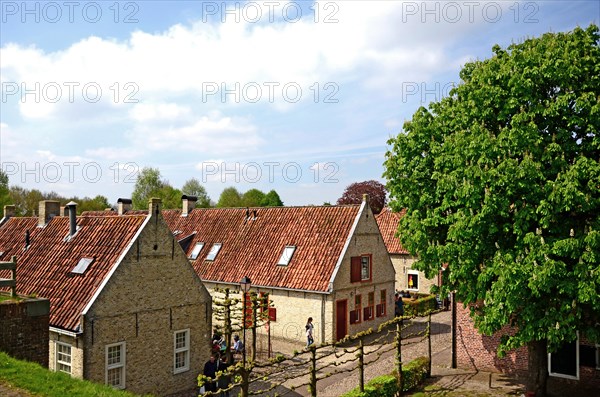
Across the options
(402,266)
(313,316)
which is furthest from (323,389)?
(402,266)

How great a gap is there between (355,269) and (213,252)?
9.90 metres

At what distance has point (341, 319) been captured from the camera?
1029 inches

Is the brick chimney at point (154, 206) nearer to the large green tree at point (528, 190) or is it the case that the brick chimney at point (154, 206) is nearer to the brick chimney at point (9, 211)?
the large green tree at point (528, 190)

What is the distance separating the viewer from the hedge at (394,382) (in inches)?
645

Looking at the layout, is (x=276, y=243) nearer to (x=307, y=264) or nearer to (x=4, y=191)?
(x=307, y=264)

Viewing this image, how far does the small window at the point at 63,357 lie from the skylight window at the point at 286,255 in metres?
13.3

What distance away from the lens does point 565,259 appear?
14.9 m

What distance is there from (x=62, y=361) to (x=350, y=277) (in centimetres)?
1526

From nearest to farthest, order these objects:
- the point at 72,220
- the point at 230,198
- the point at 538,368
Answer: the point at 538,368, the point at 72,220, the point at 230,198

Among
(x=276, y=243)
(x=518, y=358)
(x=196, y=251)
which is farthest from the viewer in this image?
(x=196, y=251)

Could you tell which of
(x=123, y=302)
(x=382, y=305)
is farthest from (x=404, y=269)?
(x=123, y=302)

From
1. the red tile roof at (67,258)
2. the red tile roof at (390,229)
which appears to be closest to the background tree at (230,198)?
the red tile roof at (390,229)

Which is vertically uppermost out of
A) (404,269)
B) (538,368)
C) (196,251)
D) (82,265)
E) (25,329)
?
(82,265)

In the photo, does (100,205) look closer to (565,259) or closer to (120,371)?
(120,371)
